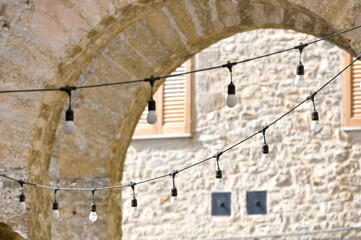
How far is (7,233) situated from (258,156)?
582cm

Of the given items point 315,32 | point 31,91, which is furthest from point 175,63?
point 31,91

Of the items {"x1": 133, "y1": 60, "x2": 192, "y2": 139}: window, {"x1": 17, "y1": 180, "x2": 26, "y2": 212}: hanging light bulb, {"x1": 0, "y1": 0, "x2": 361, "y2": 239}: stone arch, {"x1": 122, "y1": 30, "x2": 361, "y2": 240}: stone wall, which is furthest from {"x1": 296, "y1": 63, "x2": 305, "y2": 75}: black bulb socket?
{"x1": 133, "y1": 60, "x2": 192, "y2": 139}: window

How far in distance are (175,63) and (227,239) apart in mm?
4207

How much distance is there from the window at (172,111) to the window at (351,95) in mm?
2007

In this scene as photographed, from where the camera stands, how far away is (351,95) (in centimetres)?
1141

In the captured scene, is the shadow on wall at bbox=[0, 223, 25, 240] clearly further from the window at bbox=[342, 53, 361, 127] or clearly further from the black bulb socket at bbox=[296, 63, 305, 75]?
the window at bbox=[342, 53, 361, 127]

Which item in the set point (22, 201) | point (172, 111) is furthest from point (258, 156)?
point (22, 201)

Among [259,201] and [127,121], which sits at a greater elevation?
[127,121]

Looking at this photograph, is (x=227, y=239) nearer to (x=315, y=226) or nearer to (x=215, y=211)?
(x=215, y=211)

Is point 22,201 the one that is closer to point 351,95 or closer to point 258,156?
point 258,156

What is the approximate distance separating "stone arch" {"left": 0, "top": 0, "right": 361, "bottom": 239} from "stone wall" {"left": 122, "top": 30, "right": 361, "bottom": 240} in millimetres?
3725

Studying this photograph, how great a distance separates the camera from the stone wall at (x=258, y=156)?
1129 centimetres

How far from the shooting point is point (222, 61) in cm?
1193

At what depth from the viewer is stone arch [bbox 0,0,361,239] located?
623 cm
